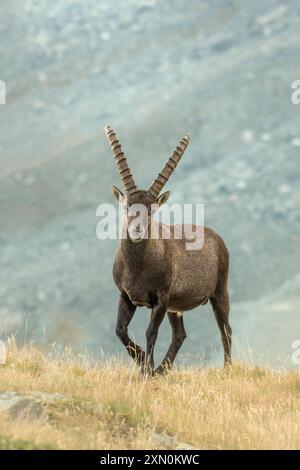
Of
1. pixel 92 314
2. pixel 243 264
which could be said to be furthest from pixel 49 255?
pixel 243 264

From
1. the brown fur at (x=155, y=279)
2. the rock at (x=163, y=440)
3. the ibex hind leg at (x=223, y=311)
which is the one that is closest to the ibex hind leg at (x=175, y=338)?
the brown fur at (x=155, y=279)

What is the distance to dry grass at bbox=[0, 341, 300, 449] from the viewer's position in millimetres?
10969

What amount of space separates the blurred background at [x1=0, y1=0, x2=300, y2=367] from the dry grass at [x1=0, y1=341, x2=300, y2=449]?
312 ft

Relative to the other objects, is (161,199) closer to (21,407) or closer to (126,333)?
(126,333)

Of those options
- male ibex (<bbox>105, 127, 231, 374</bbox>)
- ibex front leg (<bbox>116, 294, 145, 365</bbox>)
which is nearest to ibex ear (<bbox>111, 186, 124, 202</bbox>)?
male ibex (<bbox>105, 127, 231, 374</bbox>)

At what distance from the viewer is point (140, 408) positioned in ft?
40.2

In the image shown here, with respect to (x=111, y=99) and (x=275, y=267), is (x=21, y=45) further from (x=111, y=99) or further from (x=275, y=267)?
(x=275, y=267)

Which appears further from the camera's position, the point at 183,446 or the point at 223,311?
the point at 223,311

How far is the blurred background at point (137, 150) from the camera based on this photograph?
435ft

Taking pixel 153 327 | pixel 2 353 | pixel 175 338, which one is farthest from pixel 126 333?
pixel 175 338

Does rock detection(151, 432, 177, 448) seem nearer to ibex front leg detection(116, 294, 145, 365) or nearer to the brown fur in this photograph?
the brown fur

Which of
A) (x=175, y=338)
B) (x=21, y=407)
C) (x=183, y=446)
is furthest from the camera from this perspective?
(x=175, y=338)

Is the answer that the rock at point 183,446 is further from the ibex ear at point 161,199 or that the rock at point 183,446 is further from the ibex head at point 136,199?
the ibex ear at point 161,199

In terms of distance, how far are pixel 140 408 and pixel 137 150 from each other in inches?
5867
